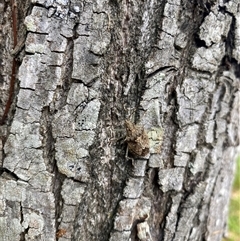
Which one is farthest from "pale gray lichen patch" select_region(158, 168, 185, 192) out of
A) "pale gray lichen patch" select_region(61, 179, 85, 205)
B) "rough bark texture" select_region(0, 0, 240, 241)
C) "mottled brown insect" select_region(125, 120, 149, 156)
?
"pale gray lichen patch" select_region(61, 179, 85, 205)

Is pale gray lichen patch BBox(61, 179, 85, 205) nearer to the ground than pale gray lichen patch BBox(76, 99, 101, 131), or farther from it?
nearer to the ground

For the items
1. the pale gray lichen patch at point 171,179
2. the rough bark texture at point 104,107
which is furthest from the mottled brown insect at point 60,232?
the pale gray lichen patch at point 171,179

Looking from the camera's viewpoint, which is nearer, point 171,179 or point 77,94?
point 77,94

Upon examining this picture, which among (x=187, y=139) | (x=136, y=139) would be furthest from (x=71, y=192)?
(x=187, y=139)

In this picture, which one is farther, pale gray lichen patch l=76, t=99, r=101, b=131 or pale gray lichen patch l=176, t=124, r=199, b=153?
pale gray lichen patch l=176, t=124, r=199, b=153

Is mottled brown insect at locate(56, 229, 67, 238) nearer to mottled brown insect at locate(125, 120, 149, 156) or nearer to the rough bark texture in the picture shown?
the rough bark texture

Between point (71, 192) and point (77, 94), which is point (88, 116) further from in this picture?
point (71, 192)
